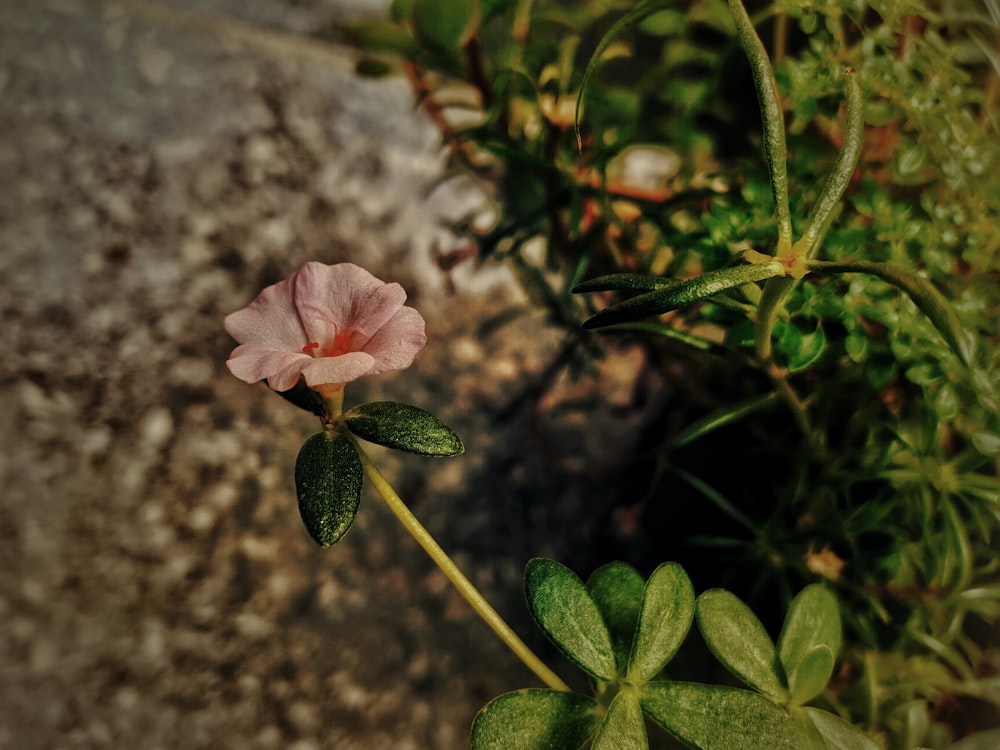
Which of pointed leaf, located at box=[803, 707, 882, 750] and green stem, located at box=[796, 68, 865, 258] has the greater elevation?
green stem, located at box=[796, 68, 865, 258]

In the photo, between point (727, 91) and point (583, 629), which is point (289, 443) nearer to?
point (583, 629)

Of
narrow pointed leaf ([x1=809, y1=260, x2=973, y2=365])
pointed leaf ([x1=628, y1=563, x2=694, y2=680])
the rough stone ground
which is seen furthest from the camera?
the rough stone ground

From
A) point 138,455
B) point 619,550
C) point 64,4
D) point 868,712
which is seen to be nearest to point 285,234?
point 138,455

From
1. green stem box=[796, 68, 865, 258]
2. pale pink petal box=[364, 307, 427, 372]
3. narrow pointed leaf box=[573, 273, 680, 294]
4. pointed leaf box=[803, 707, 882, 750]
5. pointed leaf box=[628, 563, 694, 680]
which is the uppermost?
pale pink petal box=[364, 307, 427, 372]

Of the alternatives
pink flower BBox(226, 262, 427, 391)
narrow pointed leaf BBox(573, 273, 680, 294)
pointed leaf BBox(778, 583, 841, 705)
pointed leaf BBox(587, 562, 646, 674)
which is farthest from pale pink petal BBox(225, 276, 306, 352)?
pointed leaf BBox(778, 583, 841, 705)

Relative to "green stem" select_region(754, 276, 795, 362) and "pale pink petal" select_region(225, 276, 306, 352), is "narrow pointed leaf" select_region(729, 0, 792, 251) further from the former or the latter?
"pale pink petal" select_region(225, 276, 306, 352)

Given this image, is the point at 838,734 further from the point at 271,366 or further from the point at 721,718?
the point at 271,366
